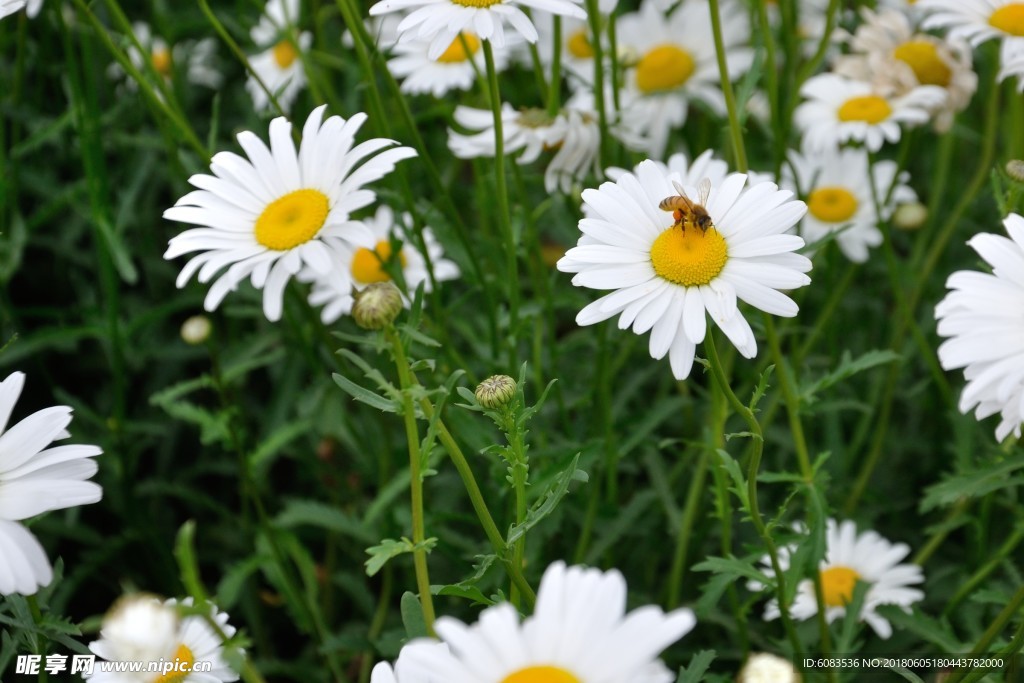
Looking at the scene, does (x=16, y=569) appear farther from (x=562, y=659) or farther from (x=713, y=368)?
(x=713, y=368)

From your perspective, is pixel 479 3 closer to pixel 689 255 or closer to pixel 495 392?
pixel 689 255

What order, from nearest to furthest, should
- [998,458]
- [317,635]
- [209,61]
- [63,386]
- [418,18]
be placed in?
[418,18] < [998,458] < [317,635] < [63,386] < [209,61]

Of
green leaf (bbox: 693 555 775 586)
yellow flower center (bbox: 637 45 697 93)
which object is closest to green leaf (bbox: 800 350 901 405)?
green leaf (bbox: 693 555 775 586)

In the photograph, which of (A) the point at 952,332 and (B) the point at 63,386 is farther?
(B) the point at 63,386

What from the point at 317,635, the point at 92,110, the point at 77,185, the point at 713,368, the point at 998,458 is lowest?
the point at 317,635

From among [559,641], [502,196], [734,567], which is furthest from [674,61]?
[559,641]

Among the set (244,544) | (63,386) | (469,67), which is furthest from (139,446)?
(469,67)

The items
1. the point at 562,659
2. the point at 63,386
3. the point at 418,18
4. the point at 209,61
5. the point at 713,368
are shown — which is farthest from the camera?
the point at 209,61

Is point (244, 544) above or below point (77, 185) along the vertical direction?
below
